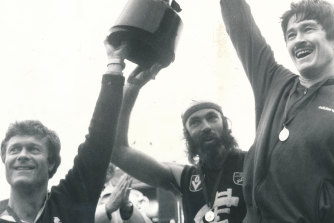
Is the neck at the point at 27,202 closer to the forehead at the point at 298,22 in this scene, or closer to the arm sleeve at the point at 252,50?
the arm sleeve at the point at 252,50

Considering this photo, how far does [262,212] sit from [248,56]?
0.99 m

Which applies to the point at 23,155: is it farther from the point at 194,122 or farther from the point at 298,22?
the point at 298,22

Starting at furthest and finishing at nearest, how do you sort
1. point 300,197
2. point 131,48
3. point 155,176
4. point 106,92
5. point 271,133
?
point 155,176 → point 131,48 → point 106,92 → point 271,133 → point 300,197

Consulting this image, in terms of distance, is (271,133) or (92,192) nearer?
(271,133)

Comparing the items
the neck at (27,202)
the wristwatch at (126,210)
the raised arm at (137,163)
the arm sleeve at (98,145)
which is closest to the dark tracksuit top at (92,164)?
the arm sleeve at (98,145)

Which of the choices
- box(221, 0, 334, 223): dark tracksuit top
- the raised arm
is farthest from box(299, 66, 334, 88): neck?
the raised arm

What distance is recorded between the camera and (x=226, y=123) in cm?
431

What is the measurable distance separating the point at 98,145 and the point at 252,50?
3.55 feet

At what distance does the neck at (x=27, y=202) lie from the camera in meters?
3.31

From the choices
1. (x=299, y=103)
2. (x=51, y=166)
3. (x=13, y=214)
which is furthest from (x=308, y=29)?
(x=13, y=214)

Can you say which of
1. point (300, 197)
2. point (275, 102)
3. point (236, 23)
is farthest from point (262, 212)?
point (236, 23)

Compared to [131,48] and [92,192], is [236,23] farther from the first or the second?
[92,192]

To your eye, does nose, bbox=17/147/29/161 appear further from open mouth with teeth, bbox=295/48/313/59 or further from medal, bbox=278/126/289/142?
open mouth with teeth, bbox=295/48/313/59

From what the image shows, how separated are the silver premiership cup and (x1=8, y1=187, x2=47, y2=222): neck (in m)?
1.06
